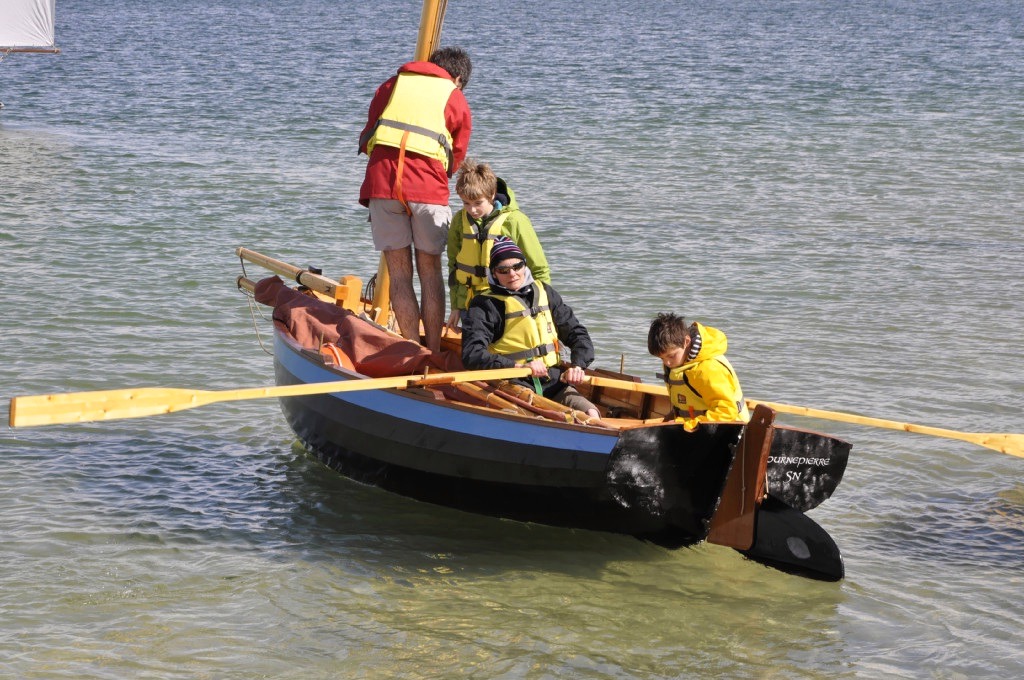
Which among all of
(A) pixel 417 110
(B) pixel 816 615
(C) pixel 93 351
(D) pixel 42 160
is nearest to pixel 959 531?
(B) pixel 816 615

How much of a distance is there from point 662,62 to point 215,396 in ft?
88.5

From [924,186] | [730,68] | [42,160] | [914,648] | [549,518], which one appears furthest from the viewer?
[730,68]

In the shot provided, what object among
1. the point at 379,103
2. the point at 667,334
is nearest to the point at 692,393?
the point at 667,334

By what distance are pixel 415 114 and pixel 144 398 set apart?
7.46 feet

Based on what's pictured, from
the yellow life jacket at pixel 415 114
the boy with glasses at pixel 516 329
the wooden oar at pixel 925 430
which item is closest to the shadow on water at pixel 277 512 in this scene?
the boy with glasses at pixel 516 329

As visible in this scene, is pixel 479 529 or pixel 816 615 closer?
pixel 816 615

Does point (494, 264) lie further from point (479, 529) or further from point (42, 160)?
point (42, 160)

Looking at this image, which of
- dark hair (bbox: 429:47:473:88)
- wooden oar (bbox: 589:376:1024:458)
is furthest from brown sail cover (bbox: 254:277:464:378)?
dark hair (bbox: 429:47:473:88)

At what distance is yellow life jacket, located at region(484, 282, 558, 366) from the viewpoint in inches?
253

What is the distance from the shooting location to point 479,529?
6617mm

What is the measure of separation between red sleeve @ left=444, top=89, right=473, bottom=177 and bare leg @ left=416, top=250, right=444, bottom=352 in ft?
1.67

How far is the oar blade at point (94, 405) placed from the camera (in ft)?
17.0

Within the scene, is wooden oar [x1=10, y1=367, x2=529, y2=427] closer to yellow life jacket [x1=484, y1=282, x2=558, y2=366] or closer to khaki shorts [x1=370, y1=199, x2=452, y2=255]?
yellow life jacket [x1=484, y1=282, x2=558, y2=366]

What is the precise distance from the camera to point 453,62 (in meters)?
7.16
